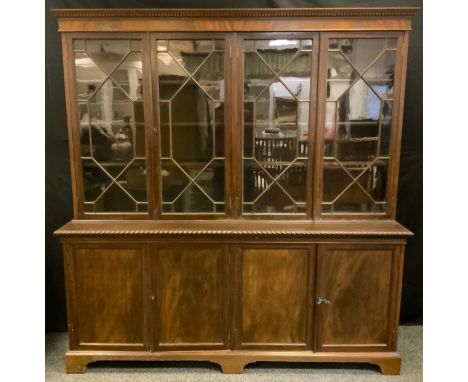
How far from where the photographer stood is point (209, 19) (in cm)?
198

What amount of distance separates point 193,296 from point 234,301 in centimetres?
23

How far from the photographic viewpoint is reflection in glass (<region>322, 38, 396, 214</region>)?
6.65 ft

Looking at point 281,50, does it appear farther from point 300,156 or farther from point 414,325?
point 414,325

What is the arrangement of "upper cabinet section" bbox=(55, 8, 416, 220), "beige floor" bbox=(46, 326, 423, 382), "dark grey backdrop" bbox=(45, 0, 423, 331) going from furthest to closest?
"dark grey backdrop" bbox=(45, 0, 423, 331)
"beige floor" bbox=(46, 326, 423, 382)
"upper cabinet section" bbox=(55, 8, 416, 220)

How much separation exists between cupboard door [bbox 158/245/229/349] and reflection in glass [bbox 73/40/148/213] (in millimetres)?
383

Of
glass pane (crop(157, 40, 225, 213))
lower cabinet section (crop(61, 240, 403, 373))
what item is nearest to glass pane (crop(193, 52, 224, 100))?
glass pane (crop(157, 40, 225, 213))

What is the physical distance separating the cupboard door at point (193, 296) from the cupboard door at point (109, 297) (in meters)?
0.12

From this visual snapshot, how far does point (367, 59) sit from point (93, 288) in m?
2.00

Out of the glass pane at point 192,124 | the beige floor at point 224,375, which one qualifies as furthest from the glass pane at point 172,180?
the beige floor at point 224,375

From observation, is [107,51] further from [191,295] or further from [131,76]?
[191,295]

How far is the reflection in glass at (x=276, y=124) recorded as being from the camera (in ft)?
6.67

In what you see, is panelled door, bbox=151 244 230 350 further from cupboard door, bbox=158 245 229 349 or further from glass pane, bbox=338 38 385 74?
glass pane, bbox=338 38 385 74

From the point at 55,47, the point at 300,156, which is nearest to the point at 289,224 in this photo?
the point at 300,156

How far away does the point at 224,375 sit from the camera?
2.13 m
